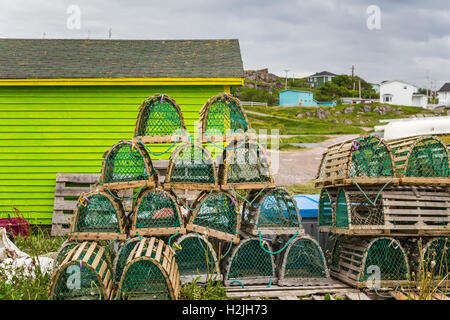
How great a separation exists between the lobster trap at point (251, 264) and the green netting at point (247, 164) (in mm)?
776

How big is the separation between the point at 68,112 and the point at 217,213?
4693 millimetres

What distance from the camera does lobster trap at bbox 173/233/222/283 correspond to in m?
4.77

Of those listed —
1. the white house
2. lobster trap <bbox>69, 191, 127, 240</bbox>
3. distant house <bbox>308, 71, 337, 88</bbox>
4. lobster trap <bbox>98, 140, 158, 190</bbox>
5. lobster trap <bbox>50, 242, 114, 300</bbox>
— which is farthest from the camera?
distant house <bbox>308, 71, 337, 88</bbox>

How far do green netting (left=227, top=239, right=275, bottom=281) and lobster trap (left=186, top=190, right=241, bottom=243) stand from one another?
0.85 ft

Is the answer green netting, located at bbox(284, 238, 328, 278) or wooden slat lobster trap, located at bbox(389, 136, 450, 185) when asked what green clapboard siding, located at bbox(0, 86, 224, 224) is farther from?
wooden slat lobster trap, located at bbox(389, 136, 450, 185)

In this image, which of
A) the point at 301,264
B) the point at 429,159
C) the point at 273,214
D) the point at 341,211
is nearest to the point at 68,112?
the point at 273,214

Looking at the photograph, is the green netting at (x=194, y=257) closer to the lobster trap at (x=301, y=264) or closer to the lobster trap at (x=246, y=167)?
the lobster trap at (x=246, y=167)

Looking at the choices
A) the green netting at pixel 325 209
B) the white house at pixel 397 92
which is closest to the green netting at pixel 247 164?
the green netting at pixel 325 209

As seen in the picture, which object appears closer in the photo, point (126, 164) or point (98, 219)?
point (98, 219)

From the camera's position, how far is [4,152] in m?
8.08

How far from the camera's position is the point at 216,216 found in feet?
17.2

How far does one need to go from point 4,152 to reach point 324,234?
6.54 meters

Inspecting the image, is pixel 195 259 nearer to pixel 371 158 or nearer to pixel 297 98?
pixel 371 158

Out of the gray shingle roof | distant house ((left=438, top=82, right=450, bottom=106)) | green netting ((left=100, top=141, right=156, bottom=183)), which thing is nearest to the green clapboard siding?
the gray shingle roof
